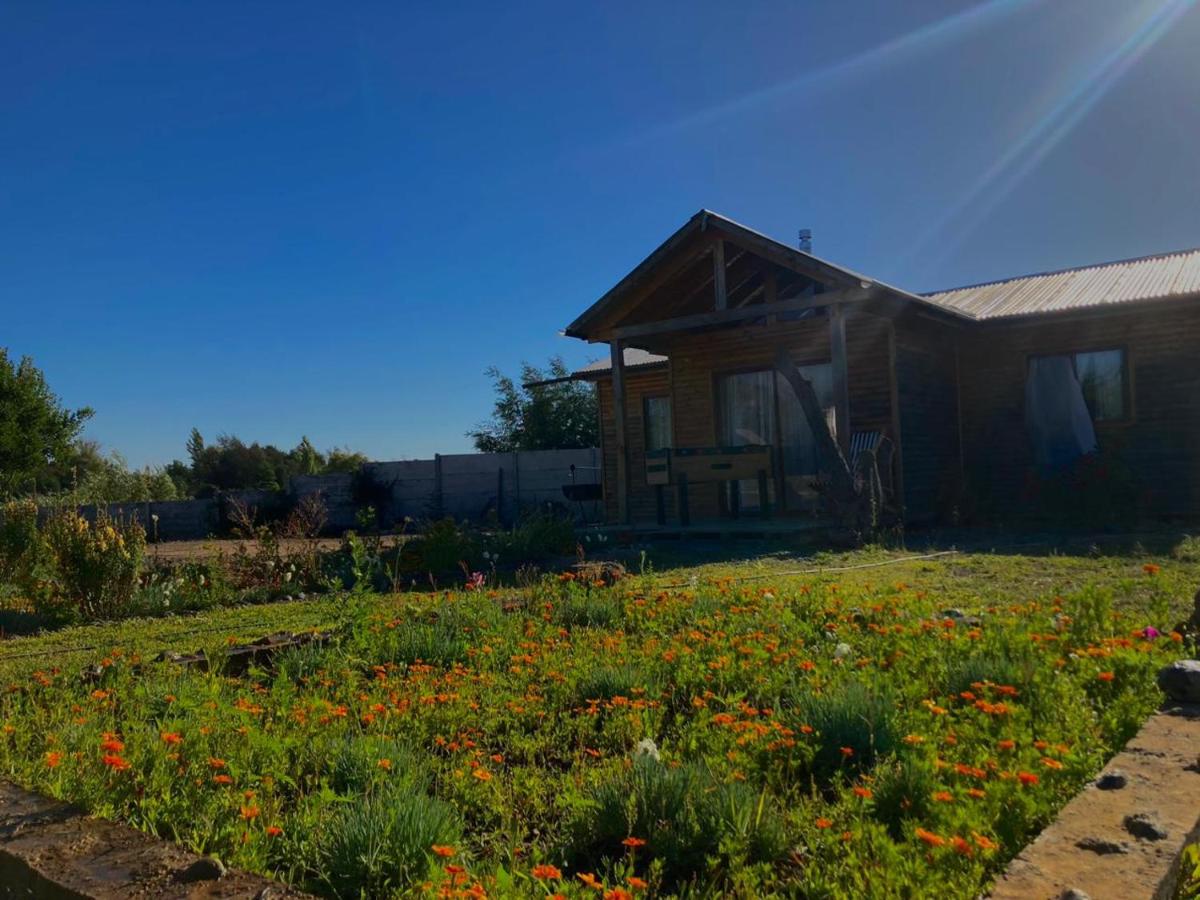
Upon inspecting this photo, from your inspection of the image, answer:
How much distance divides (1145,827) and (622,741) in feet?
5.85

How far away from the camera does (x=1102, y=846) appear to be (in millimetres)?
2010

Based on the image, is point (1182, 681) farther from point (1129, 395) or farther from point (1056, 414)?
point (1129, 395)

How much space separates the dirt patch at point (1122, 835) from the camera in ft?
6.04

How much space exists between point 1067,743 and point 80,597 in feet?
25.5

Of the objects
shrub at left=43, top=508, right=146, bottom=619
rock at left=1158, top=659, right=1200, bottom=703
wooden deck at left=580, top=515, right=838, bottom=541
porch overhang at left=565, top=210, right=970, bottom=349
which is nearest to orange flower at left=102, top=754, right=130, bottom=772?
rock at left=1158, top=659, right=1200, bottom=703

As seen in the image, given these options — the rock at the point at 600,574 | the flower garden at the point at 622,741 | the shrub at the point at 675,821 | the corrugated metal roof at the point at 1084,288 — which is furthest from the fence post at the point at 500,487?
the shrub at the point at 675,821

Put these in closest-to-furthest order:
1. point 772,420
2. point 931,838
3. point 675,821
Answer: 1. point 931,838
2. point 675,821
3. point 772,420

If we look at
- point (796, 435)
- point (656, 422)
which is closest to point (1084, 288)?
point (796, 435)

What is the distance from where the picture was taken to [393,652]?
188 inches

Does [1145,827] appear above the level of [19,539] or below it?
below

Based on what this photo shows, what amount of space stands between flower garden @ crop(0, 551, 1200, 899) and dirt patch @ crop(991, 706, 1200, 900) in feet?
0.37

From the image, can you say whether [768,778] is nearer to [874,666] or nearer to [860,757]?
[860,757]

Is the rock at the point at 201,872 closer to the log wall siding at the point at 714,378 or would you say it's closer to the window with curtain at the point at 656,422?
the log wall siding at the point at 714,378

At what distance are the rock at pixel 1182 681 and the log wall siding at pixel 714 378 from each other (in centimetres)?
997
